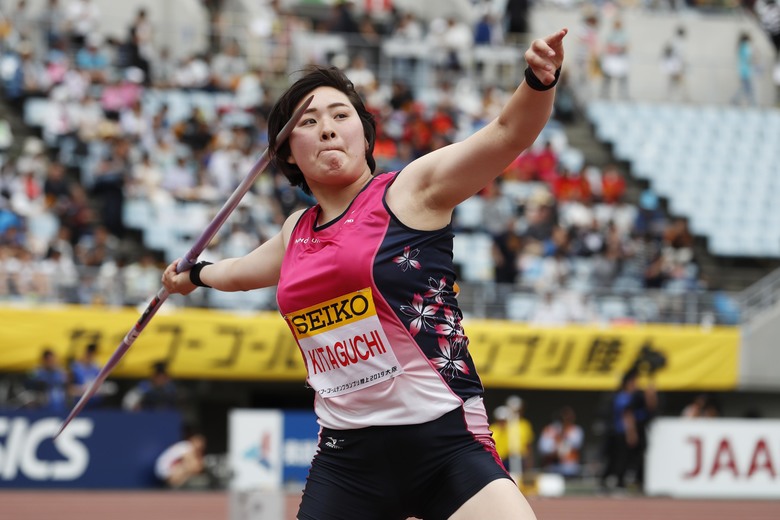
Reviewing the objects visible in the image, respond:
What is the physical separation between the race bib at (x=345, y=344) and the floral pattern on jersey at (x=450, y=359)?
5.0 inches

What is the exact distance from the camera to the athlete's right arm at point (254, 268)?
15.6 ft

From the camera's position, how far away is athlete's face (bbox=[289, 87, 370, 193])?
436cm

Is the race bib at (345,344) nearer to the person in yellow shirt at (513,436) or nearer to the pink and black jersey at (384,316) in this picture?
the pink and black jersey at (384,316)

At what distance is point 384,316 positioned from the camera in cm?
418

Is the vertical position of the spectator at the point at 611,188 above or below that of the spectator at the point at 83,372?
above

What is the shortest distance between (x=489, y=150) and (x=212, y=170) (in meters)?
14.6

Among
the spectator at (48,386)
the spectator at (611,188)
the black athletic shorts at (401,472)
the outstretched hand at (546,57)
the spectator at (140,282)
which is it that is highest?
the outstretched hand at (546,57)

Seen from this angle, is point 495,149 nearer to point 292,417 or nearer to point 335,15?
point 292,417

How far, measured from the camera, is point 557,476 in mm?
16422

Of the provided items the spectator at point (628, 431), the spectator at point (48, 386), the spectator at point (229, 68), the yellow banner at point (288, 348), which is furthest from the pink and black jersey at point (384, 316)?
the spectator at point (229, 68)

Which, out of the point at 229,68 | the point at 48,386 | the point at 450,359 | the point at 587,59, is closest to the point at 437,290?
the point at 450,359

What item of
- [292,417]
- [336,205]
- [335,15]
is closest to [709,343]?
[292,417]

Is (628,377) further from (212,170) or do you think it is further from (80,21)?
(80,21)

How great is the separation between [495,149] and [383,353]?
76 centimetres
